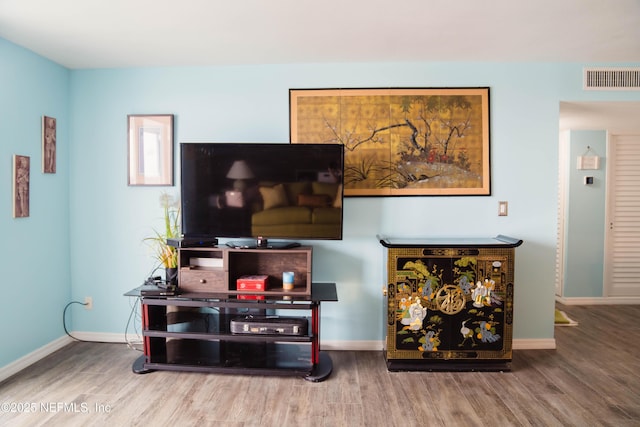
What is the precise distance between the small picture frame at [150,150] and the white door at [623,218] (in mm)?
4733

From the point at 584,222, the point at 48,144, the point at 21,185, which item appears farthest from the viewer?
the point at 584,222

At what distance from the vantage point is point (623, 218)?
4289 mm

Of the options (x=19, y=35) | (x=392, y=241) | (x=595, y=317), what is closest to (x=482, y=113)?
(x=392, y=241)

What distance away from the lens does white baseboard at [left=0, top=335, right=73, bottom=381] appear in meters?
2.54

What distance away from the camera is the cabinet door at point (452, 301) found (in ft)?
8.54

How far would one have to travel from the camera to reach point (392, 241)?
2.73 metres

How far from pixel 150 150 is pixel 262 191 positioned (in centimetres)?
112

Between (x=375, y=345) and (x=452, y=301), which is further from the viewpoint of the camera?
(x=375, y=345)

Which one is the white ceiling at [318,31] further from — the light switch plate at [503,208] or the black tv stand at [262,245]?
the black tv stand at [262,245]

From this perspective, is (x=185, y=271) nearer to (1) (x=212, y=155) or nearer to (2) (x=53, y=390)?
(1) (x=212, y=155)

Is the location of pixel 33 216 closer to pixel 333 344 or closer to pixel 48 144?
pixel 48 144

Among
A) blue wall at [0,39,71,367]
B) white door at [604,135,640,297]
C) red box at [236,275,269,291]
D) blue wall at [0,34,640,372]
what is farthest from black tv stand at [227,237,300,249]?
white door at [604,135,640,297]

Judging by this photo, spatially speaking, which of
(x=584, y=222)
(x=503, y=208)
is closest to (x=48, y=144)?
(x=503, y=208)

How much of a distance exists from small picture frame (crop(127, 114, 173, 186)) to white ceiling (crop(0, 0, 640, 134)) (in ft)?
1.56
